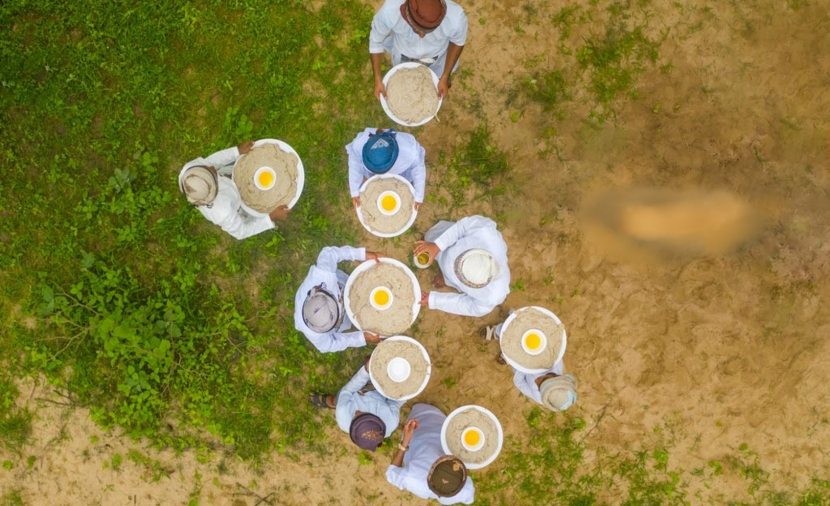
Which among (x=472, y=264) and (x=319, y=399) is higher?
(x=472, y=264)

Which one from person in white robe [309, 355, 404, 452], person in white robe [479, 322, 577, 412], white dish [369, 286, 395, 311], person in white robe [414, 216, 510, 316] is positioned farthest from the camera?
white dish [369, 286, 395, 311]

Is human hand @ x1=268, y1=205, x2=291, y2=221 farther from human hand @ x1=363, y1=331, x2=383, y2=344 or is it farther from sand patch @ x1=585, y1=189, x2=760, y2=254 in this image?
sand patch @ x1=585, y1=189, x2=760, y2=254

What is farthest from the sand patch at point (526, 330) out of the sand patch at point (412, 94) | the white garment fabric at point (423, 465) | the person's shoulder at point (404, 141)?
the sand patch at point (412, 94)

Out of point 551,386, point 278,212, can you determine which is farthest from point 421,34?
point 551,386

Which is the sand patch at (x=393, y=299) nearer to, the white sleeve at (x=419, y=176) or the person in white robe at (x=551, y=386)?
the white sleeve at (x=419, y=176)

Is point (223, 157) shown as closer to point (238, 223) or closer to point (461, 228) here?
point (238, 223)

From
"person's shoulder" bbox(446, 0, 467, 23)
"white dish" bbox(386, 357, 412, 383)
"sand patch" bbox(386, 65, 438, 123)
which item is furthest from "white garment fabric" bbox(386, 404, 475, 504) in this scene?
"person's shoulder" bbox(446, 0, 467, 23)
